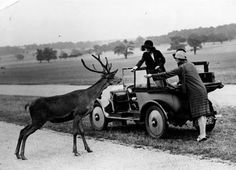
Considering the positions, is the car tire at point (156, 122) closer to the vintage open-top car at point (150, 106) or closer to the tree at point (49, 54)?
the vintage open-top car at point (150, 106)

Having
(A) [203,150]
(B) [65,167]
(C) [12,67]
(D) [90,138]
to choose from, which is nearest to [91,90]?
(D) [90,138]

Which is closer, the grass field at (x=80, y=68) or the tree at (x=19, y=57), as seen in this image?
the grass field at (x=80, y=68)

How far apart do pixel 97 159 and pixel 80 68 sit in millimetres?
14084

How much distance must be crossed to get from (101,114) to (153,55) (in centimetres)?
206

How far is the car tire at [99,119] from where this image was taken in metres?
9.25

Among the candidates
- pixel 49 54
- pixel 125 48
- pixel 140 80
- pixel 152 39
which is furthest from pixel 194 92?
pixel 49 54

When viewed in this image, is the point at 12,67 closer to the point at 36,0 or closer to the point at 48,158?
the point at 36,0

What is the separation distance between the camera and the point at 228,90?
55.6 ft

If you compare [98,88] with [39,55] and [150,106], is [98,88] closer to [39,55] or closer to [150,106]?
[150,106]

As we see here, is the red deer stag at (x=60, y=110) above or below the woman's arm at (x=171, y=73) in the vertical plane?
below

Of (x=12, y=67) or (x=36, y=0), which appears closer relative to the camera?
(x=36, y=0)

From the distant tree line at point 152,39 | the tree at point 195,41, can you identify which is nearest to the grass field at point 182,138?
the distant tree line at point 152,39

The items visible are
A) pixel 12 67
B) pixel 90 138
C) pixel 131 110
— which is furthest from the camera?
pixel 12 67

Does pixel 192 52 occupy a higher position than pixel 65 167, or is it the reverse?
pixel 192 52
